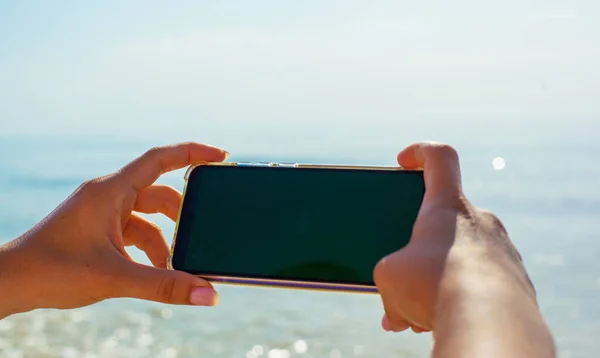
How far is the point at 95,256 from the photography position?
6.32 feet

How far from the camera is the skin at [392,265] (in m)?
1.11

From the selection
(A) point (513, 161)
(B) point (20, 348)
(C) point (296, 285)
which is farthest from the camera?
(A) point (513, 161)

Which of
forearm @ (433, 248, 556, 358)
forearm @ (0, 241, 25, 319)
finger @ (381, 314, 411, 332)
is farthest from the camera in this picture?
forearm @ (0, 241, 25, 319)

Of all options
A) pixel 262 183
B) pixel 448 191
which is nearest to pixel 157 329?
pixel 262 183

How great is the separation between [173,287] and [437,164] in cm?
80

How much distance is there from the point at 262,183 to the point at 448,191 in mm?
625

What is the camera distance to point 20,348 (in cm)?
538

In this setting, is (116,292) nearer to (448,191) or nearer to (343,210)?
(343,210)

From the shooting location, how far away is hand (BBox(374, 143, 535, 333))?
4.32 feet

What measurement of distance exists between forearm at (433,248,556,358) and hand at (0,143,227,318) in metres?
0.83

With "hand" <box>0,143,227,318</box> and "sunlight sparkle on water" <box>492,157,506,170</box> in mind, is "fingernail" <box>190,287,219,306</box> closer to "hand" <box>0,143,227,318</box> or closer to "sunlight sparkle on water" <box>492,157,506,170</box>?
"hand" <box>0,143,227,318</box>

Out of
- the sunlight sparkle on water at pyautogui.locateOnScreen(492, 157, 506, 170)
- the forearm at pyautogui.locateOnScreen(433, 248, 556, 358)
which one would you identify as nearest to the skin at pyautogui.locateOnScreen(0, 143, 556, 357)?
the forearm at pyautogui.locateOnScreen(433, 248, 556, 358)

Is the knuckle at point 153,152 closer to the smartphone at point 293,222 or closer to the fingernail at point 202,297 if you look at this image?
the smartphone at point 293,222

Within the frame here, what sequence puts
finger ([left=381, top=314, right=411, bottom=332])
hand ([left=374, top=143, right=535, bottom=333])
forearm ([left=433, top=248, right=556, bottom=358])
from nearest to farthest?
forearm ([left=433, top=248, right=556, bottom=358])
hand ([left=374, top=143, right=535, bottom=333])
finger ([left=381, top=314, right=411, bottom=332])
